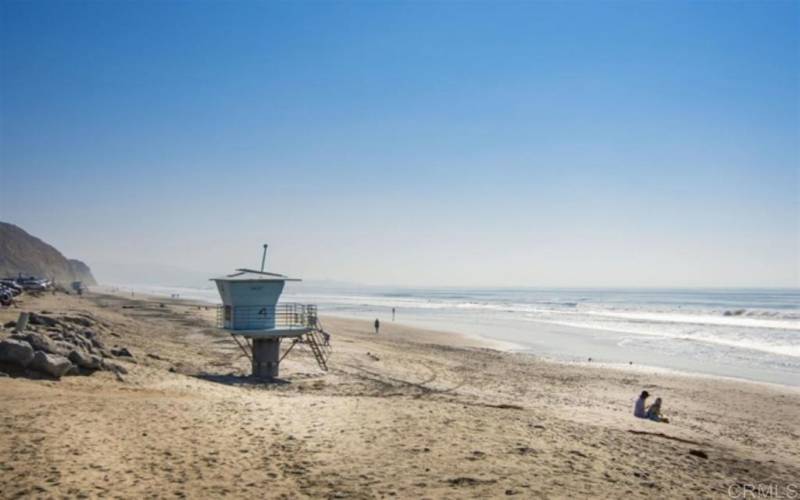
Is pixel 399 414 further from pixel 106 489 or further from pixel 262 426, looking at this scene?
pixel 106 489

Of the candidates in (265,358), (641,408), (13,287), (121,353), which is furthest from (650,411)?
(13,287)

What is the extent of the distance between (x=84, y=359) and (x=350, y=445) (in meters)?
8.77

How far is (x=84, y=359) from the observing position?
15.1 metres

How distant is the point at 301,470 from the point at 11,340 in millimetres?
9207

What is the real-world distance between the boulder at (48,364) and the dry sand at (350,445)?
1.42 ft

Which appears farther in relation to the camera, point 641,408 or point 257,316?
point 257,316

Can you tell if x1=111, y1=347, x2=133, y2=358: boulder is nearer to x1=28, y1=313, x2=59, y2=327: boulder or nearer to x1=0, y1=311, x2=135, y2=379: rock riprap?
x1=0, y1=311, x2=135, y2=379: rock riprap

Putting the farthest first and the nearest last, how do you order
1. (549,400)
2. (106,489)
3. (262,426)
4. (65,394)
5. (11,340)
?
(549,400), (11,340), (65,394), (262,426), (106,489)

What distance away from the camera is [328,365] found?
25.1 meters

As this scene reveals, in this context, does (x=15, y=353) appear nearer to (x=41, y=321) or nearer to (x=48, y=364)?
(x=48, y=364)

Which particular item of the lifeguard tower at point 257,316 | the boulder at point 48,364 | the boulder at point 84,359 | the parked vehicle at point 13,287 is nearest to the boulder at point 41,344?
the boulder at point 84,359

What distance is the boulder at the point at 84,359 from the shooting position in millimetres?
15016

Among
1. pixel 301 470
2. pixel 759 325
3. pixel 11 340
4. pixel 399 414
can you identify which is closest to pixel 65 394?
pixel 11 340

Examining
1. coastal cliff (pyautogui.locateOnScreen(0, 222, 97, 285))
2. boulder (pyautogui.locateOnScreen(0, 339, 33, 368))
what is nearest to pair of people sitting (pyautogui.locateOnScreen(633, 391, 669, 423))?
boulder (pyautogui.locateOnScreen(0, 339, 33, 368))
